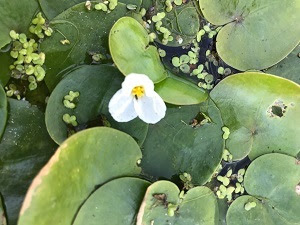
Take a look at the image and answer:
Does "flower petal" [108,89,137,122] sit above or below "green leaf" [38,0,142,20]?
below

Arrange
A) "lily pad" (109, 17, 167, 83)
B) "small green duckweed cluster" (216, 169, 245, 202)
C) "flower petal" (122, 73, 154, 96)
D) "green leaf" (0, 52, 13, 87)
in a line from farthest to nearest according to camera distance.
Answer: "small green duckweed cluster" (216, 169, 245, 202), "green leaf" (0, 52, 13, 87), "lily pad" (109, 17, 167, 83), "flower petal" (122, 73, 154, 96)

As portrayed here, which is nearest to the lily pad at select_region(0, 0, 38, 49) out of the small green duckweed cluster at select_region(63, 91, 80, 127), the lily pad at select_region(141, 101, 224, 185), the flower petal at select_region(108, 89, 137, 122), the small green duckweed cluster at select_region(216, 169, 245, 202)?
the small green duckweed cluster at select_region(63, 91, 80, 127)

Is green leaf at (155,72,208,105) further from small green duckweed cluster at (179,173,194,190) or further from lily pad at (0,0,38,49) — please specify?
lily pad at (0,0,38,49)

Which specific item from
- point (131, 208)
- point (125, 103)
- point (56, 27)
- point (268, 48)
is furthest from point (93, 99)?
point (268, 48)

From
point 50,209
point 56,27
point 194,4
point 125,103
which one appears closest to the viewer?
point 50,209

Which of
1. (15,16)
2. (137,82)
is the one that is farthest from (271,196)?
(15,16)

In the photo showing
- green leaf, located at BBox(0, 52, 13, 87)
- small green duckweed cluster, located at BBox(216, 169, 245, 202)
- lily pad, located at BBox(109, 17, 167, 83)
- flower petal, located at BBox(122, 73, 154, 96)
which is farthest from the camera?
small green duckweed cluster, located at BBox(216, 169, 245, 202)

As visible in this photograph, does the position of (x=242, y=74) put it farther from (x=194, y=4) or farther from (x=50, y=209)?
(x=50, y=209)
